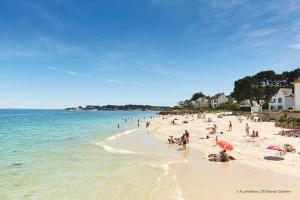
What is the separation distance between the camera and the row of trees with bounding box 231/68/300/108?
104 metres

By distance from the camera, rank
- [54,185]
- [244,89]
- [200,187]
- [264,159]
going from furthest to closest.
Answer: [244,89], [264,159], [54,185], [200,187]

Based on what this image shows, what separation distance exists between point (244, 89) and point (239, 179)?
91.7 meters

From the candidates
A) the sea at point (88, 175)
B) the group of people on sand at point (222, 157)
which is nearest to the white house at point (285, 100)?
the sea at point (88, 175)

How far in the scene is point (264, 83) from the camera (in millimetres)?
107000

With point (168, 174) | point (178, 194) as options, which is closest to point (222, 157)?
point (168, 174)

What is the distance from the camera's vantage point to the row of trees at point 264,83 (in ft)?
340

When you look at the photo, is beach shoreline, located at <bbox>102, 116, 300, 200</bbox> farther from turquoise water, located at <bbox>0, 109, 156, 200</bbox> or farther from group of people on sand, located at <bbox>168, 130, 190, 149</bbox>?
group of people on sand, located at <bbox>168, 130, 190, 149</bbox>

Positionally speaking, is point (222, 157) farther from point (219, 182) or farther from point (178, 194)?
point (178, 194)

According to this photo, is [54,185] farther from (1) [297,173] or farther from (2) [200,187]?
(1) [297,173]

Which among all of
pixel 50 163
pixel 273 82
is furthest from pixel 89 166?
pixel 273 82

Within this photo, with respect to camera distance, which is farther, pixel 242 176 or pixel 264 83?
pixel 264 83

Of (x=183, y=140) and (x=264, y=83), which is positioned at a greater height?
(x=264, y=83)

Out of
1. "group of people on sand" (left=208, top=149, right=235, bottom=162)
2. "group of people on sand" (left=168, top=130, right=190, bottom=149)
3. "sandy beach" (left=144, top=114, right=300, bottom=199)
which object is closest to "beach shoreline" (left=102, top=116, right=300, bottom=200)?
"sandy beach" (left=144, top=114, right=300, bottom=199)

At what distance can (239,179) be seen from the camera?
17.9 metres
